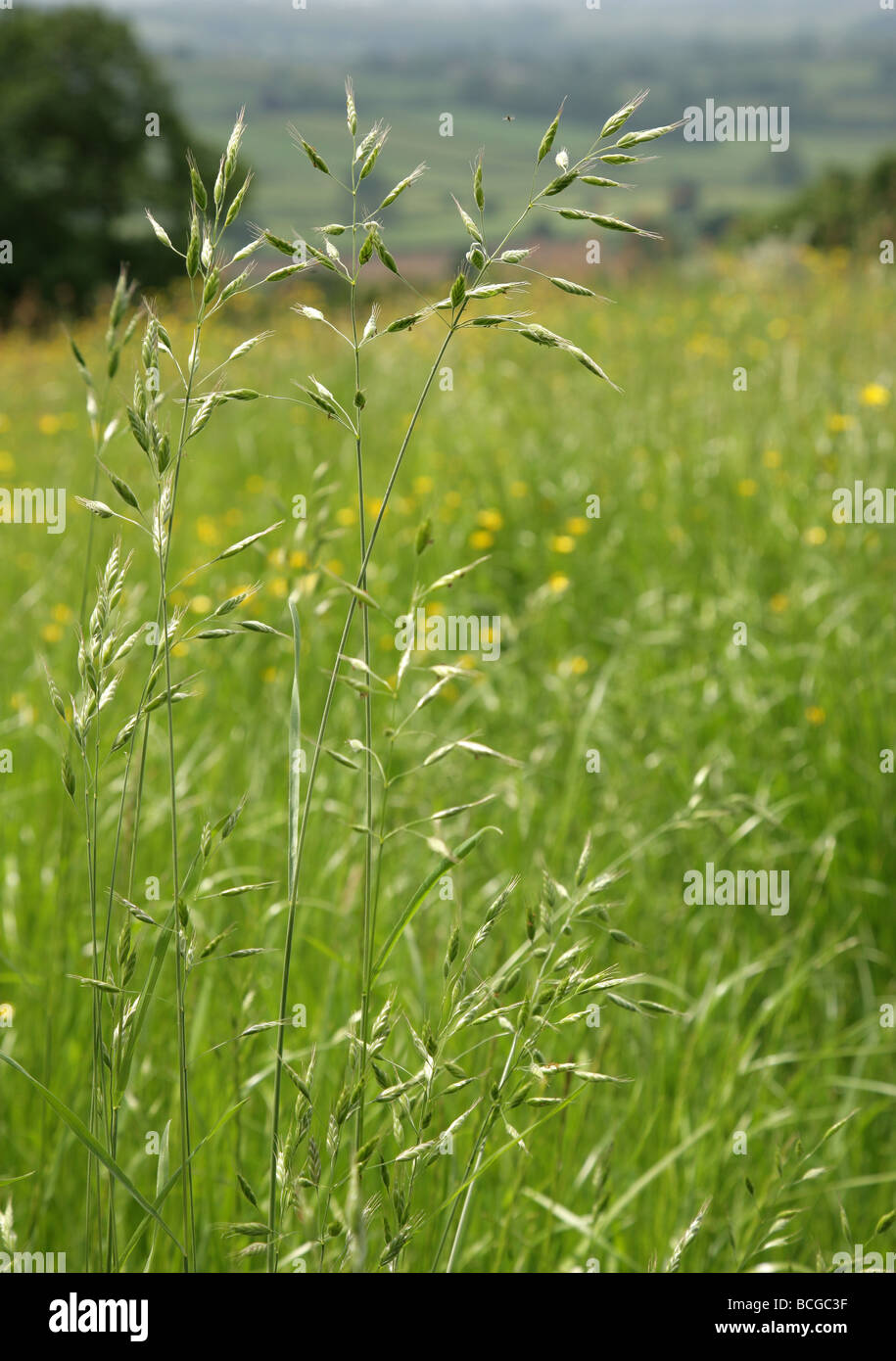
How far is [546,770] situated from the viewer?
102 inches

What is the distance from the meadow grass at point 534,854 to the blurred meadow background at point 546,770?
0.01 meters

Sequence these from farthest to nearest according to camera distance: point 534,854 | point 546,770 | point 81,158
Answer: point 81,158 → point 546,770 → point 534,854

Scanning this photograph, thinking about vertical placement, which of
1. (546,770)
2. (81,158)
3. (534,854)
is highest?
(81,158)

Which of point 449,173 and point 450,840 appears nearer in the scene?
point 450,840

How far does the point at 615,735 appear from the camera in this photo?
2.85m

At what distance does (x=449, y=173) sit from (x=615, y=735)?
64164 mm

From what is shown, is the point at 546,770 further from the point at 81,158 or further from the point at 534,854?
the point at 81,158

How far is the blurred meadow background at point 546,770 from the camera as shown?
1.28m

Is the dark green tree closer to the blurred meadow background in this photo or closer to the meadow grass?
the blurred meadow background

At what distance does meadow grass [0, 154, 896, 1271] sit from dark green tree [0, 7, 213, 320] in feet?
73.6

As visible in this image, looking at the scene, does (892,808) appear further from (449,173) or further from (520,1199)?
(449,173)

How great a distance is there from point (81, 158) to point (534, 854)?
2872 cm

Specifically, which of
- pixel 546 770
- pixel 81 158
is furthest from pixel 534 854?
pixel 81 158
